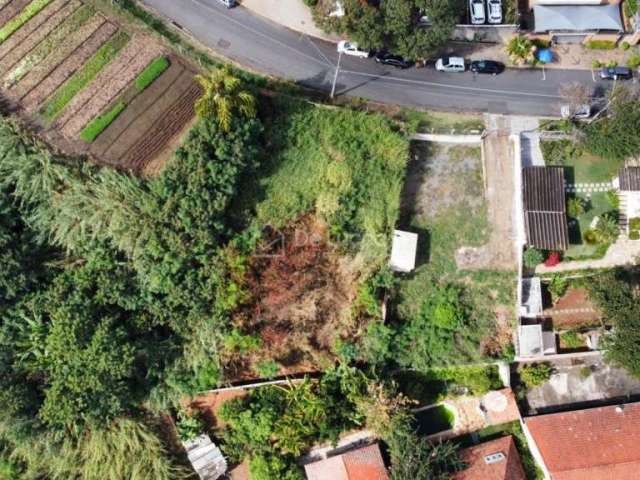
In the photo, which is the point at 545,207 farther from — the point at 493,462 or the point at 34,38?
the point at 34,38

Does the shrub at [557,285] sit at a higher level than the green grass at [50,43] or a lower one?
lower

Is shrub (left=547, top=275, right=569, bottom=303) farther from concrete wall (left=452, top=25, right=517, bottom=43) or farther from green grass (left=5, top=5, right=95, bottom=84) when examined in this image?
green grass (left=5, top=5, right=95, bottom=84)

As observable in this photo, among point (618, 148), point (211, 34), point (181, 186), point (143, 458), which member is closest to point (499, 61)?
point (618, 148)

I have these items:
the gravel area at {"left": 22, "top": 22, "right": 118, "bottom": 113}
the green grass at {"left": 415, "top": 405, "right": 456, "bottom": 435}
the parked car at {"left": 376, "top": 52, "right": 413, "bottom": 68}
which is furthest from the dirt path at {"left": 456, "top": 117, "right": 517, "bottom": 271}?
the gravel area at {"left": 22, "top": 22, "right": 118, "bottom": 113}

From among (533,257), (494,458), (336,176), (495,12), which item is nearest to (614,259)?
(533,257)

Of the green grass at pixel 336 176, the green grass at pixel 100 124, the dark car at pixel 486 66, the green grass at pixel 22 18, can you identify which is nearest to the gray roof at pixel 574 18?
the dark car at pixel 486 66

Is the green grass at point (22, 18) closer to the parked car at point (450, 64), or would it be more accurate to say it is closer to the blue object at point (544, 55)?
the parked car at point (450, 64)
